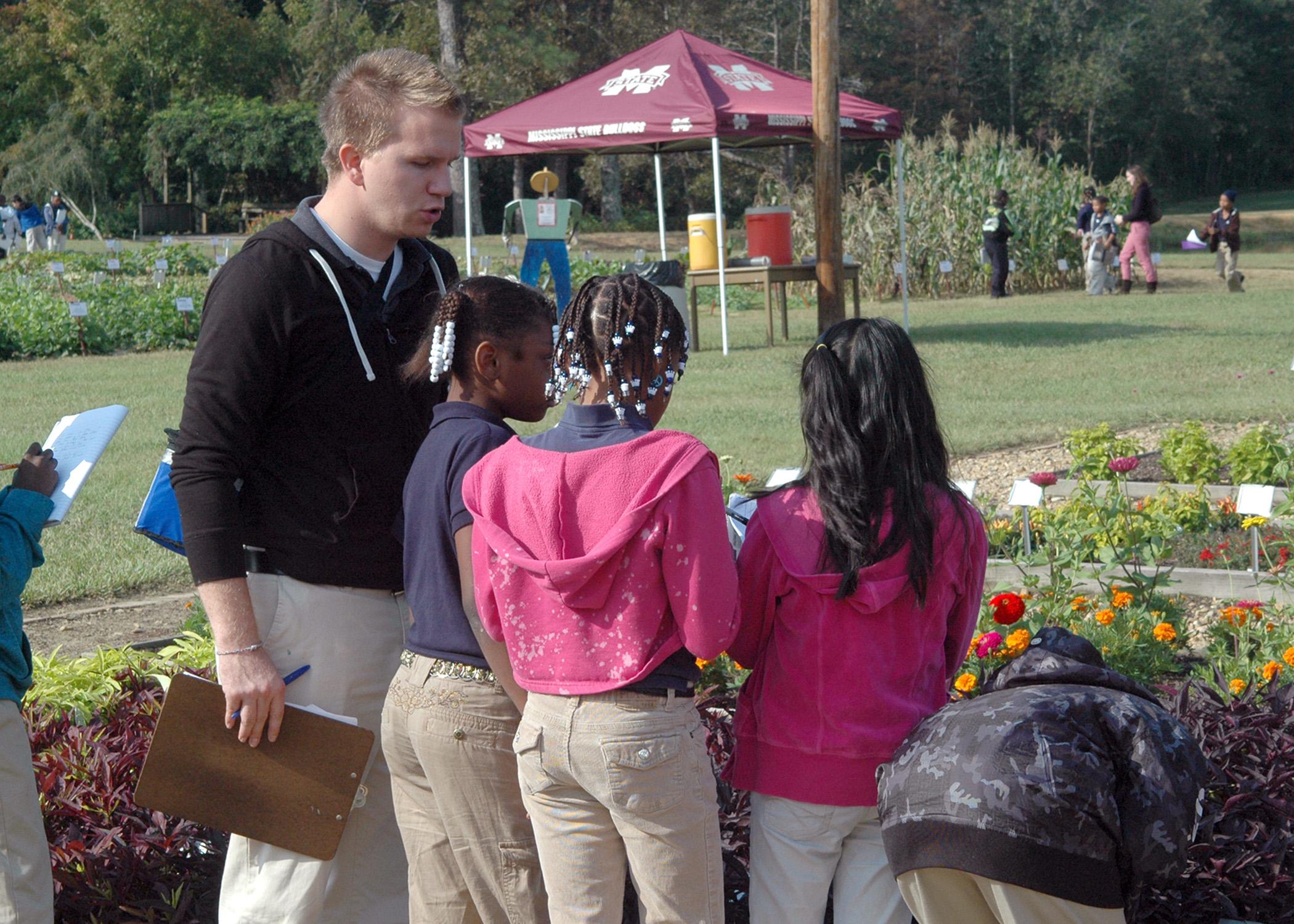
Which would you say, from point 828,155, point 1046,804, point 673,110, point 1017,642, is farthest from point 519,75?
point 1046,804

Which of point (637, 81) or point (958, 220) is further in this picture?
point (958, 220)

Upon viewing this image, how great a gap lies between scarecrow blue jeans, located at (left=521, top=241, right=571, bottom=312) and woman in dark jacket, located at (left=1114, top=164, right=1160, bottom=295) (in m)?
10.5

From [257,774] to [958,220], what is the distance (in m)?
21.5

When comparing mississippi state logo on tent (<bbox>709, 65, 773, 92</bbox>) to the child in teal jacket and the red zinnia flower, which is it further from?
the child in teal jacket

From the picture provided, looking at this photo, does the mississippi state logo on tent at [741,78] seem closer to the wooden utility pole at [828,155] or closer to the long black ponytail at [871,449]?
the wooden utility pole at [828,155]

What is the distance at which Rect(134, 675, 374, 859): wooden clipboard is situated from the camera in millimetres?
2449

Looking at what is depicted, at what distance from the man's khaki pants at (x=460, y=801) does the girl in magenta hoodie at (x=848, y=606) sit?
1.43ft

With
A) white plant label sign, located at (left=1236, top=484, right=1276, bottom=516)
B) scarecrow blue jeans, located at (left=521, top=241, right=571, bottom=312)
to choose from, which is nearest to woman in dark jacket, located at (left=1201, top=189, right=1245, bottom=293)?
scarecrow blue jeans, located at (left=521, top=241, right=571, bottom=312)

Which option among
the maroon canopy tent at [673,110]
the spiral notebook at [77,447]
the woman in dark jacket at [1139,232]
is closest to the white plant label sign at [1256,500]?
the spiral notebook at [77,447]

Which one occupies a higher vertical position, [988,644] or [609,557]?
[609,557]

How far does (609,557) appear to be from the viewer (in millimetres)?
2145

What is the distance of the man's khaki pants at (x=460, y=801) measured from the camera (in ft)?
7.84

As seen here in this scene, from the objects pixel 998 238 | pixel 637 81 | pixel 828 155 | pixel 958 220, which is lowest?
pixel 998 238

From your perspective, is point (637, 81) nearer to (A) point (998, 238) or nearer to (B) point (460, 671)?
(A) point (998, 238)
